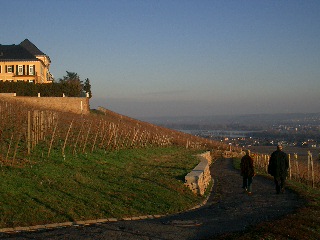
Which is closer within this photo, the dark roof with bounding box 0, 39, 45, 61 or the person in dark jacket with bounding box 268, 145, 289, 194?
the person in dark jacket with bounding box 268, 145, 289, 194

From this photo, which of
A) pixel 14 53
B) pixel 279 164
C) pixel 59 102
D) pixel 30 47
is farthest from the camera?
pixel 30 47

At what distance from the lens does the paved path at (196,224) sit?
9.91m

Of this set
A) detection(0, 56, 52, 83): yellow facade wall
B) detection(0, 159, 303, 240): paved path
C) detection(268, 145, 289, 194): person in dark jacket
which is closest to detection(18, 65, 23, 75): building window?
detection(0, 56, 52, 83): yellow facade wall

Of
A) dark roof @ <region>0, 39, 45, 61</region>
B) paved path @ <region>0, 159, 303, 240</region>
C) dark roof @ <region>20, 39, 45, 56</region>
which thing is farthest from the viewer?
dark roof @ <region>20, 39, 45, 56</region>

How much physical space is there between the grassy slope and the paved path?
0.88 metres

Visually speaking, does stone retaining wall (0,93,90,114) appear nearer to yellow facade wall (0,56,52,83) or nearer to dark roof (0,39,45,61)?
yellow facade wall (0,56,52,83)

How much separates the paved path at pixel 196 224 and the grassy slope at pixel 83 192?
88cm

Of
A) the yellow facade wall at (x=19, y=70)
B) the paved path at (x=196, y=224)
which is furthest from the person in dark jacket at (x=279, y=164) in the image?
the yellow facade wall at (x=19, y=70)

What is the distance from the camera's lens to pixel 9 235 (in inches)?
390

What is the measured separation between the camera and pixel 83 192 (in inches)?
551

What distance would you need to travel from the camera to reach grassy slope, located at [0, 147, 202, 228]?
11.8m

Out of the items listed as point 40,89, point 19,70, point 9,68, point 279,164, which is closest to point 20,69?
point 19,70

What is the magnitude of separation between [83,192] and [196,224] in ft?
13.0

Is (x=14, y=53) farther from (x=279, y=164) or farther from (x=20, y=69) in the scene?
(x=279, y=164)
